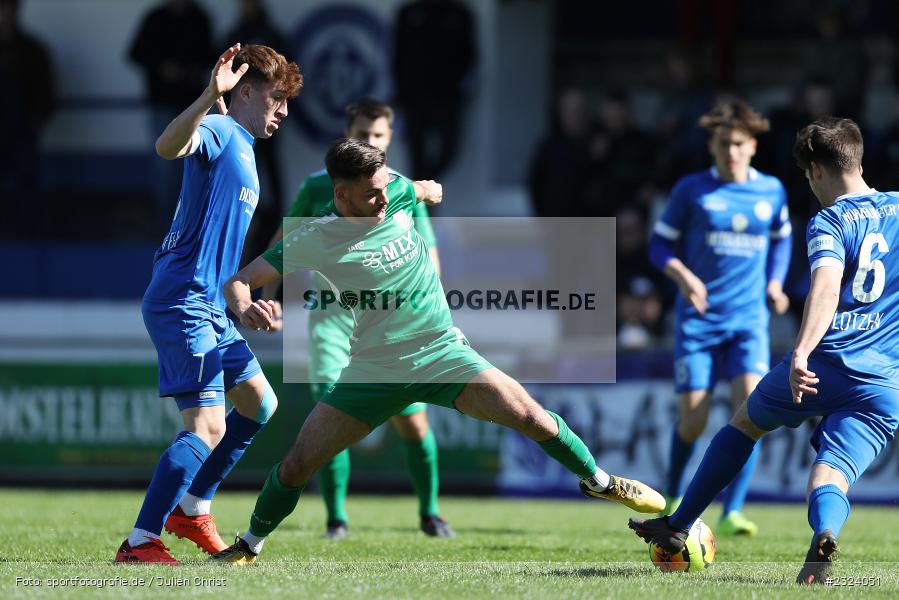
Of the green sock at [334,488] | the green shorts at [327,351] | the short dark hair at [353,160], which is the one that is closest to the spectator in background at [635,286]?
the green sock at [334,488]

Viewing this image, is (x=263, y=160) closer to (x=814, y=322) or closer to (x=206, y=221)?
(x=206, y=221)

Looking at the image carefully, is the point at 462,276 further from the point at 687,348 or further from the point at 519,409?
the point at 519,409

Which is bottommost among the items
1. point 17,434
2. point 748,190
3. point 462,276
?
point 17,434

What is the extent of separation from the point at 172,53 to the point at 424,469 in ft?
27.6

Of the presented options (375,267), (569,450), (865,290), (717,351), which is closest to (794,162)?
(717,351)

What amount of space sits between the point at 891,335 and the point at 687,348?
2675 millimetres

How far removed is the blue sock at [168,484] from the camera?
6617mm

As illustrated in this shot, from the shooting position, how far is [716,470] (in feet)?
21.3

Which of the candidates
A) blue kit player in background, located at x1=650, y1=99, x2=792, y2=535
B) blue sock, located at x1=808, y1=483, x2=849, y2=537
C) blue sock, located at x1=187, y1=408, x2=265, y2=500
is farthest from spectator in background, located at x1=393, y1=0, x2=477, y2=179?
blue sock, located at x1=808, y1=483, x2=849, y2=537

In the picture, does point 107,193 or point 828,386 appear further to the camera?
point 107,193

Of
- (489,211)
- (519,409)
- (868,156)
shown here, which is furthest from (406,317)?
(489,211)

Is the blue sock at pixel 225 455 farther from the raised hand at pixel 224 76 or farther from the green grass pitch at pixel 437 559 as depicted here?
the raised hand at pixel 224 76

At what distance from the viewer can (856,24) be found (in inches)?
664

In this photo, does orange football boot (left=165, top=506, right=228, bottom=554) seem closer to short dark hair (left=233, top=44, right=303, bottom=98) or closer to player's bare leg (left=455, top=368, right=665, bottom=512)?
player's bare leg (left=455, top=368, right=665, bottom=512)
